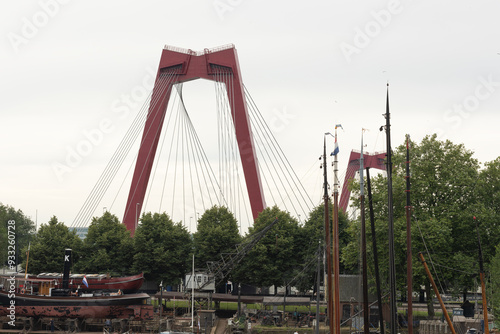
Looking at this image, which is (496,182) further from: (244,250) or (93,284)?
(93,284)

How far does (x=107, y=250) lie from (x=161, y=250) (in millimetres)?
6759

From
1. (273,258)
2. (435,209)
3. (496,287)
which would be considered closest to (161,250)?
(273,258)

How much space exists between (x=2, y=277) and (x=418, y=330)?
3461 centimetres

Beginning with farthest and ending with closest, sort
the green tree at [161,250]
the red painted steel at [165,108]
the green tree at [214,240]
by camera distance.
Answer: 1. the red painted steel at [165,108]
2. the green tree at [214,240]
3. the green tree at [161,250]

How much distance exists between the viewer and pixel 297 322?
48.3 meters

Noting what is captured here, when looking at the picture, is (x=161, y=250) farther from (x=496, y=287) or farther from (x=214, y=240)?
(x=496, y=287)

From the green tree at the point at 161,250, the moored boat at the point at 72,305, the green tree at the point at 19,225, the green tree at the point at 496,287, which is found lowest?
the moored boat at the point at 72,305

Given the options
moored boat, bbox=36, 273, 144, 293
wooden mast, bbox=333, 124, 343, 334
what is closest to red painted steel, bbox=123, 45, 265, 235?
moored boat, bbox=36, 273, 144, 293

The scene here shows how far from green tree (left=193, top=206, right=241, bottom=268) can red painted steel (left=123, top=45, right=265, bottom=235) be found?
3.13 metres

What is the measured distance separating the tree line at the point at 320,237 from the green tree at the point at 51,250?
0.10 metres

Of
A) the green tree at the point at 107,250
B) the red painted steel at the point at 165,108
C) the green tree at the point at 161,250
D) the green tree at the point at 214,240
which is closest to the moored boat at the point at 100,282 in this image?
the green tree at the point at 161,250

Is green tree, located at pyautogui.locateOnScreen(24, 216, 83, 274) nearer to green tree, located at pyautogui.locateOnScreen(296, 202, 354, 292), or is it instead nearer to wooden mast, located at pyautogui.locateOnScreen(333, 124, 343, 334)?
green tree, located at pyautogui.locateOnScreen(296, 202, 354, 292)

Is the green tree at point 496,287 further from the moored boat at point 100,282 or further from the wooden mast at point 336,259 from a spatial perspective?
the moored boat at point 100,282

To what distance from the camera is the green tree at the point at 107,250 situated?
201 ft
